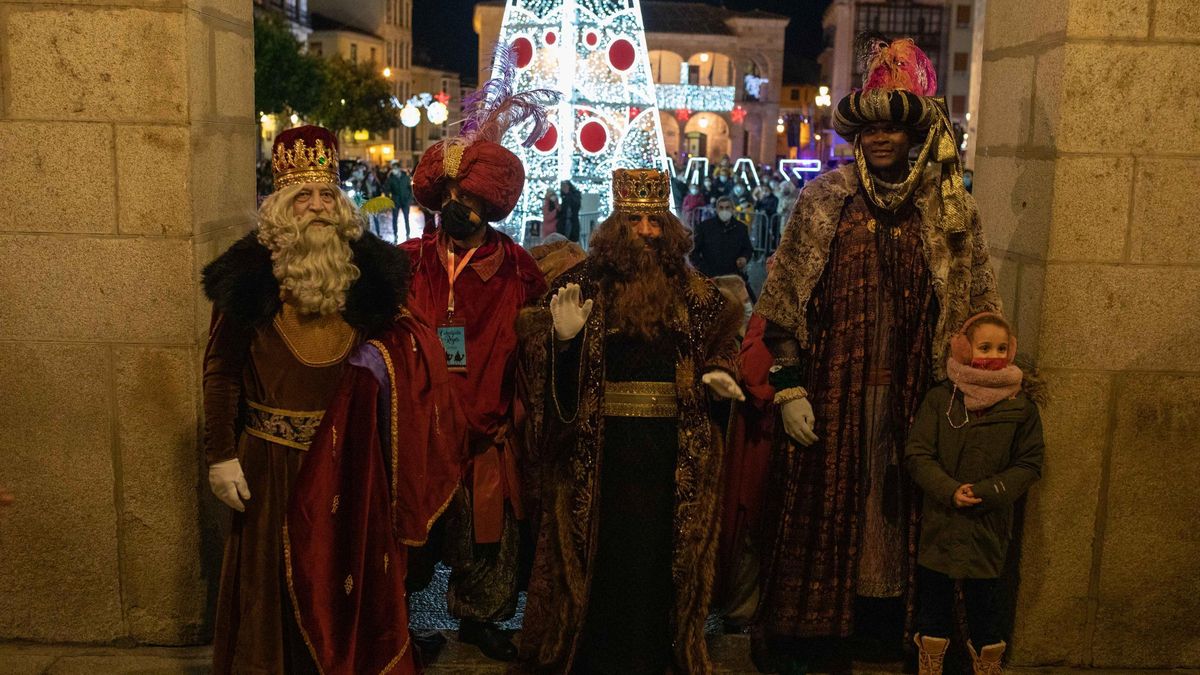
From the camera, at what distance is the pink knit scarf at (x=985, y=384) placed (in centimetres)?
382

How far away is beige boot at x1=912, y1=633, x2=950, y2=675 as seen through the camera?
13.2ft

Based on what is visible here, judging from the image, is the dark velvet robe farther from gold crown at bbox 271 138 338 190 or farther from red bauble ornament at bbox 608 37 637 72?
red bauble ornament at bbox 608 37 637 72

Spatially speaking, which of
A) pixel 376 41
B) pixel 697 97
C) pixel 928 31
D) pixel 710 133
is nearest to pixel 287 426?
pixel 697 97

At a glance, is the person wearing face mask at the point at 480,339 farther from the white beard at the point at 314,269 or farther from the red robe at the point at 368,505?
the white beard at the point at 314,269

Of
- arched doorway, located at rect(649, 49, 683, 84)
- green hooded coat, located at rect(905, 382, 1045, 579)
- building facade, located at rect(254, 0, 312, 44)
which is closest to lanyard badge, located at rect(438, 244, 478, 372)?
green hooded coat, located at rect(905, 382, 1045, 579)

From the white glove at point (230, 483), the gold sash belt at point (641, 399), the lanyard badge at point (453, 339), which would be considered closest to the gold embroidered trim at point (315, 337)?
the white glove at point (230, 483)

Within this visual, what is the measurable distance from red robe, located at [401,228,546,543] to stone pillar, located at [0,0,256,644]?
88cm

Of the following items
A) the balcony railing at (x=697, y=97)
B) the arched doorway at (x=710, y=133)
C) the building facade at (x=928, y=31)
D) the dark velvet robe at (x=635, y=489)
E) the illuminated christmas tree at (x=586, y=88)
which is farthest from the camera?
the arched doorway at (x=710, y=133)

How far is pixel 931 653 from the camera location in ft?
13.2

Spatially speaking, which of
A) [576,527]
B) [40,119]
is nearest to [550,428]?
[576,527]

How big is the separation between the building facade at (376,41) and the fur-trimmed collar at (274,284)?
57361 mm

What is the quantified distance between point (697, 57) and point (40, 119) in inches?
2767

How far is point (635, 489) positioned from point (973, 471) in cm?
120

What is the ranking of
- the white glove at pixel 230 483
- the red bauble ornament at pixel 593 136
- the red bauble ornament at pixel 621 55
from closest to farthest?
the white glove at pixel 230 483
the red bauble ornament at pixel 621 55
the red bauble ornament at pixel 593 136
